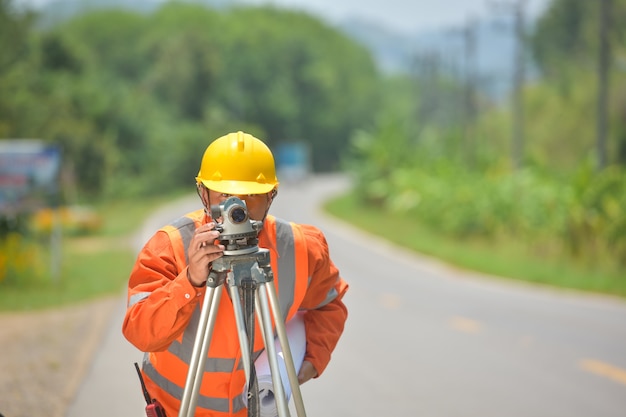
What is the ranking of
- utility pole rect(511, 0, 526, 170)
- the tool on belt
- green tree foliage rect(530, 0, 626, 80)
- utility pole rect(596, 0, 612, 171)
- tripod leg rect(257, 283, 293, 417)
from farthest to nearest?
green tree foliage rect(530, 0, 626, 80)
utility pole rect(511, 0, 526, 170)
utility pole rect(596, 0, 612, 171)
the tool on belt
tripod leg rect(257, 283, 293, 417)

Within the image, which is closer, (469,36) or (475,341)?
(475,341)

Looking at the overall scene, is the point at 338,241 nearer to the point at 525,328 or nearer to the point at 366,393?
the point at 525,328

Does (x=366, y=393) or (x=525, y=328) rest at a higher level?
(x=366, y=393)

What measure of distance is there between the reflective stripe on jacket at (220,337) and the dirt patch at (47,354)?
4.51 m

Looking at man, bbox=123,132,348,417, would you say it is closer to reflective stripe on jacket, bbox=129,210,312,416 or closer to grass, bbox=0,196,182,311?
reflective stripe on jacket, bbox=129,210,312,416

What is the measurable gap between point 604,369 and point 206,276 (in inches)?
283

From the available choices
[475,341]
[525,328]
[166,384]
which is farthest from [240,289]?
[525,328]

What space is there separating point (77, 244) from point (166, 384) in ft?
81.6

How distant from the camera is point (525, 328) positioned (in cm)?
1236

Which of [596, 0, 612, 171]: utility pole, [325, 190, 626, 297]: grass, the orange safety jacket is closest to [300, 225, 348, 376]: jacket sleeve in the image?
the orange safety jacket

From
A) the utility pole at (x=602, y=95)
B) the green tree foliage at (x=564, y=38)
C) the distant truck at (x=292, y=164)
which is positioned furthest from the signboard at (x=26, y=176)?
the distant truck at (x=292, y=164)

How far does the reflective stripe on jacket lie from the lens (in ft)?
11.8

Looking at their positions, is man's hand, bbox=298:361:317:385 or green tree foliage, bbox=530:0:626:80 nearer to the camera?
man's hand, bbox=298:361:317:385

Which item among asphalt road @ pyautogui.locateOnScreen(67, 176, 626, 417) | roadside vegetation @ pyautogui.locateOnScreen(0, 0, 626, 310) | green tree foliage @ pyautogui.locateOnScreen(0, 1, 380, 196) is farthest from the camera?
green tree foliage @ pyautogui.locateOnScreen(0, 1, 380, 196)
